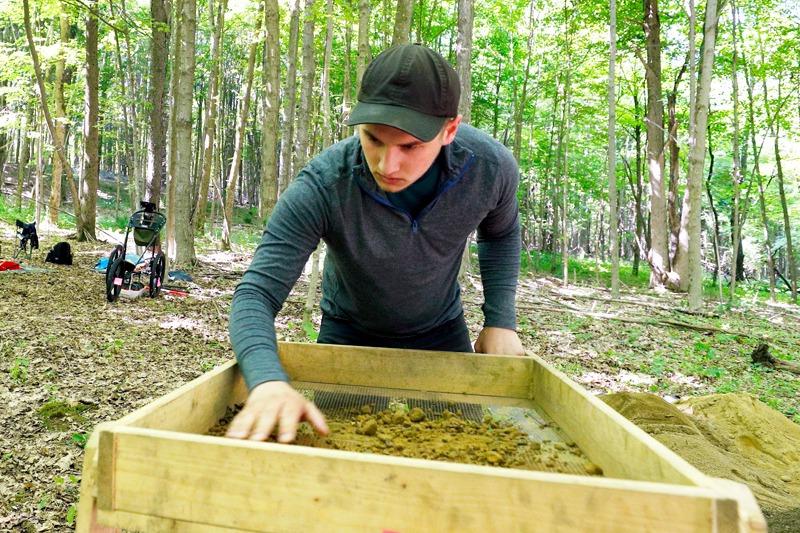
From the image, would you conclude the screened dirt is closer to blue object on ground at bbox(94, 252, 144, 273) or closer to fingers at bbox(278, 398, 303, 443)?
fingers at bbox(278, 398, 303, 443)

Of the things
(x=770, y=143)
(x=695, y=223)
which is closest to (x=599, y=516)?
(x=695, y=223)

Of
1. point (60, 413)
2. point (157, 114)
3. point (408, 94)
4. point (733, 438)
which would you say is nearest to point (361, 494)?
point (408, 94)

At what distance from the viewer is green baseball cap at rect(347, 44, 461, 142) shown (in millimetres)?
1498

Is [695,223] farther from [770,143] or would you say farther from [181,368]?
[770,143]

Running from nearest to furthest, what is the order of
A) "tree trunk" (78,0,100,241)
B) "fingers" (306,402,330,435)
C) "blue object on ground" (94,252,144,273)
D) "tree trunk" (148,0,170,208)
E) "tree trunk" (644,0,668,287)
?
"fingers" (306,402,330,435) → "blue object on ground" (94,252,144,273) → "tree trunk" (148,0,170,208) → "tree trunk" (78,0,100,241) → "tree trunk" (644,0,668,287)

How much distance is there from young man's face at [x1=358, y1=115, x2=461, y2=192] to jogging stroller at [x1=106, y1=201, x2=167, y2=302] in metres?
6.59

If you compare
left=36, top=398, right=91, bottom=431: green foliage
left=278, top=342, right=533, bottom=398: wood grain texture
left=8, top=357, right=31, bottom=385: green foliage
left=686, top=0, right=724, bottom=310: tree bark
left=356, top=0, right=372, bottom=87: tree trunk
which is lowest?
left=36, top=398, right=91, bottom=431: green foliage

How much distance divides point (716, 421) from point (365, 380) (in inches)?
136

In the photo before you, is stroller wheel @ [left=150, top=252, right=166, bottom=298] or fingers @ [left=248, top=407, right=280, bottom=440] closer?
fingers @ [left=248, top=407, right=280, bottom=440]

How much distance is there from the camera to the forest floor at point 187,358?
321 cm

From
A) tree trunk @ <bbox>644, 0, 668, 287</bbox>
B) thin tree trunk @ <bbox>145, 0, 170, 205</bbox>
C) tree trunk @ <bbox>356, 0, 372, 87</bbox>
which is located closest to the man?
tree trunk @ <bbox>356, 0, 372, 87</bbox>

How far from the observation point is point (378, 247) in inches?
74.9

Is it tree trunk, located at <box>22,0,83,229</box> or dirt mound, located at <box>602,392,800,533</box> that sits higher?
tree trunk, located at <box>22,0,83,229</box>

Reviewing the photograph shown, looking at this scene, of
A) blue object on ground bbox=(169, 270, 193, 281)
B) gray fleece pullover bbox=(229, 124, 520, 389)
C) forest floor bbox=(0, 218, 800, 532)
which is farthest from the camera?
blue object on ground bbox=(169, 270, 193, 281)
